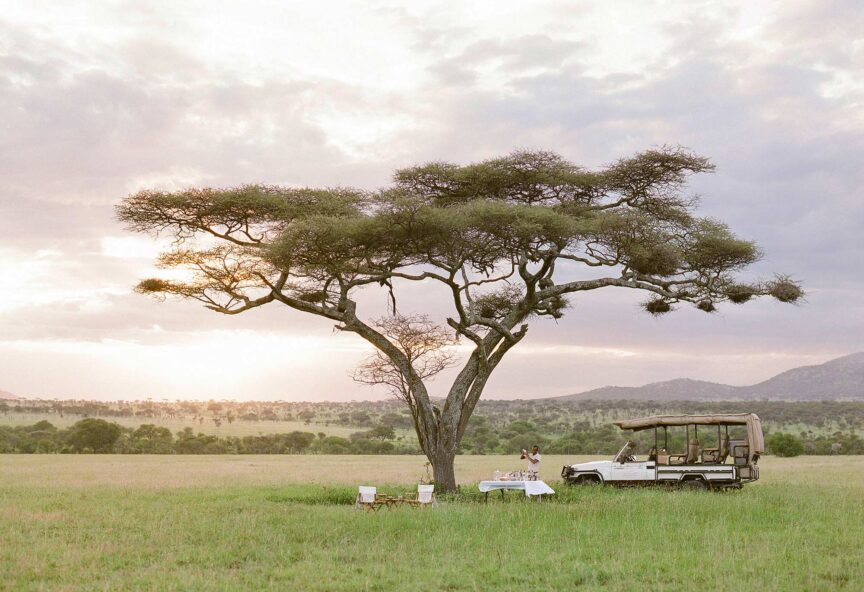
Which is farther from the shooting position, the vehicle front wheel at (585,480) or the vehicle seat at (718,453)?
the vehicle front wheel at (585,480)

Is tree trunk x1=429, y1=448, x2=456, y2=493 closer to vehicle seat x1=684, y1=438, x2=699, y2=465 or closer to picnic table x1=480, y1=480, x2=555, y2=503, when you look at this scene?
picnic table x1=480, y1=480, x2=555, y2=503

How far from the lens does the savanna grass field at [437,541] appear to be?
532 inches

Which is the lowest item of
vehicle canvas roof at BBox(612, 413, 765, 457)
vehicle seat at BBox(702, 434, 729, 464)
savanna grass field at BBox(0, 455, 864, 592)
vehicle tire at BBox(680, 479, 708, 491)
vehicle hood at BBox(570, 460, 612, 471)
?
savanna grass field at BBox(0, 455, 864, 592)

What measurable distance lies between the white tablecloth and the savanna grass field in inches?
22.9

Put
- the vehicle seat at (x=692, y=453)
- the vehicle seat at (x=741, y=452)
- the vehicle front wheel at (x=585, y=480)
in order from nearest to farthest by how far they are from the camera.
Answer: the vehicle seat at (x=741, y=452), the vehicle seat at (x=692, y=453), the vehicle front wheel at (x=585, y=480)

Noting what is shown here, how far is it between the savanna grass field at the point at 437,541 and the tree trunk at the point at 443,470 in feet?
2.51

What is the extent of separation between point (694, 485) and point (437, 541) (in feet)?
37.9

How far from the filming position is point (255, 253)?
24.8 m

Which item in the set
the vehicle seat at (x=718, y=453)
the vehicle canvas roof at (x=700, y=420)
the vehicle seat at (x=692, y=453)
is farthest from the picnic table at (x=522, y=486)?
the vehicle seat at (x=718, y=453)

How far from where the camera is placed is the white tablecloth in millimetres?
22812

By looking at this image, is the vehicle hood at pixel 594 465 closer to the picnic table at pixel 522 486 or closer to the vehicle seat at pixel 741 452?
the picnic table at pixel 522 486

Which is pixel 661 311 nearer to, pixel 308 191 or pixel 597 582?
pixel 308 191

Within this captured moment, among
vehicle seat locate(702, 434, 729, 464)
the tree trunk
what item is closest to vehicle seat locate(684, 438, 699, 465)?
vehicle seat locate(702, 434, 729, 464)

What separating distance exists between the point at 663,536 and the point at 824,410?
332 feet
